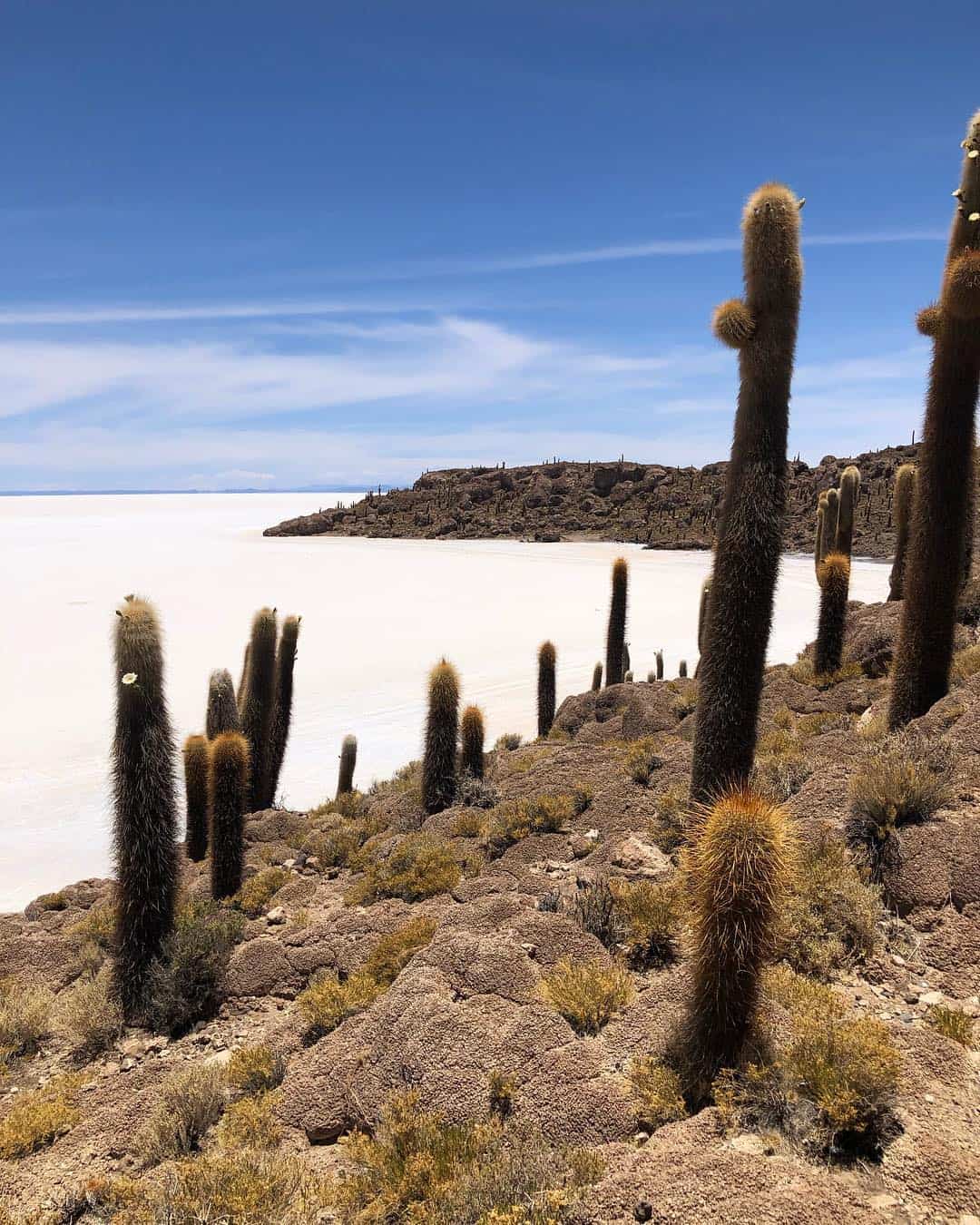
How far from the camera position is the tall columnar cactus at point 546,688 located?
17.0 m

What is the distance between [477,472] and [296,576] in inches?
2490

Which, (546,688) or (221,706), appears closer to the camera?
(221,706)

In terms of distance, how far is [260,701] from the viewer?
46.2 ft

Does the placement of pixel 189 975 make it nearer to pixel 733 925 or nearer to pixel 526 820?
pixel 526 820

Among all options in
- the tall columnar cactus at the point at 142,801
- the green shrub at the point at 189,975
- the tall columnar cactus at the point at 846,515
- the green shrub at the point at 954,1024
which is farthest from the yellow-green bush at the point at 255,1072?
the tall columnar cactus at the point at 846,515

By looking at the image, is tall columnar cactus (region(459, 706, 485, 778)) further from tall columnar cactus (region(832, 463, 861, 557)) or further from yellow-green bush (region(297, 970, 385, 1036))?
tall columnar cactus (region(832, 463, 861, 557))

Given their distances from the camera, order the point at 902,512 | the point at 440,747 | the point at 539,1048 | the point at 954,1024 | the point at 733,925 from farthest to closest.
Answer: the point at 902,512 < the point at 440,747 < the point at 539,1048 < the point at 954,1024 < the point at 733,925

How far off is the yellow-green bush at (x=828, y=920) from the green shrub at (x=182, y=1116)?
3.95m

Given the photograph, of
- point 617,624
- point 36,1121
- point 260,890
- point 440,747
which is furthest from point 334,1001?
point 617,624

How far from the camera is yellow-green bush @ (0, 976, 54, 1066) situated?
22.2ft

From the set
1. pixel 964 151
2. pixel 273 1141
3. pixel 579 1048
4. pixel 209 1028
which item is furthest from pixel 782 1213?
pixel 964 151

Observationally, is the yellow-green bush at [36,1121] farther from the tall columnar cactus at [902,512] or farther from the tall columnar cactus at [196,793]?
the tall columnar cactus at [902,512]

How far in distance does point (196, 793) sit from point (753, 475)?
952 cm

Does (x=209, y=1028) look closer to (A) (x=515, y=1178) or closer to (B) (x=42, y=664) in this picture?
(A) (x=515, y=1178)
